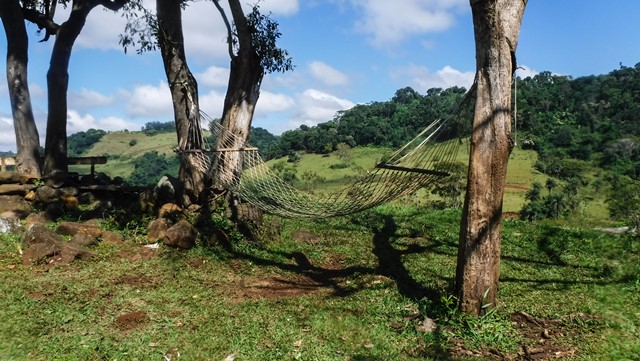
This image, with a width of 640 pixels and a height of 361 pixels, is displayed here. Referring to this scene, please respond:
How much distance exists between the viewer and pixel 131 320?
3416mm

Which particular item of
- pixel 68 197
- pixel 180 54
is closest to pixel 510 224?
pixel 180 54

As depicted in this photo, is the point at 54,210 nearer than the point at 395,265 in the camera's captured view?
No

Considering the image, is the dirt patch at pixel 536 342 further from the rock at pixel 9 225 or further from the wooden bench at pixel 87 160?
the wooden bench at pixel 87 160

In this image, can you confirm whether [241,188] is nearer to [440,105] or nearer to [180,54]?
[180,54]

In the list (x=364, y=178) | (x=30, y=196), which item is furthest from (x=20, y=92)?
(x=364, y=178)

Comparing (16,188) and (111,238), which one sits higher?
(16,188)

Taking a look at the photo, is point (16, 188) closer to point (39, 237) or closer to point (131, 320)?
point (39, 237)

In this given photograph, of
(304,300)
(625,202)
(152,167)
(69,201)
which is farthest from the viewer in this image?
(152,167)

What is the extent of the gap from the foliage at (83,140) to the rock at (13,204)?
2084 inches

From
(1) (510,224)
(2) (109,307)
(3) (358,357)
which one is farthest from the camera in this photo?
(1) (510,224)

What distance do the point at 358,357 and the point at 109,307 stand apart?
178cm

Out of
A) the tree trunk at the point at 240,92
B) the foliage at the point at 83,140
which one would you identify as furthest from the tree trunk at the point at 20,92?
the foliage at the point at 83,140

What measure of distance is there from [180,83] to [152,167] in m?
40.1

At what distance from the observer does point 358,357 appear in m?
2.98
